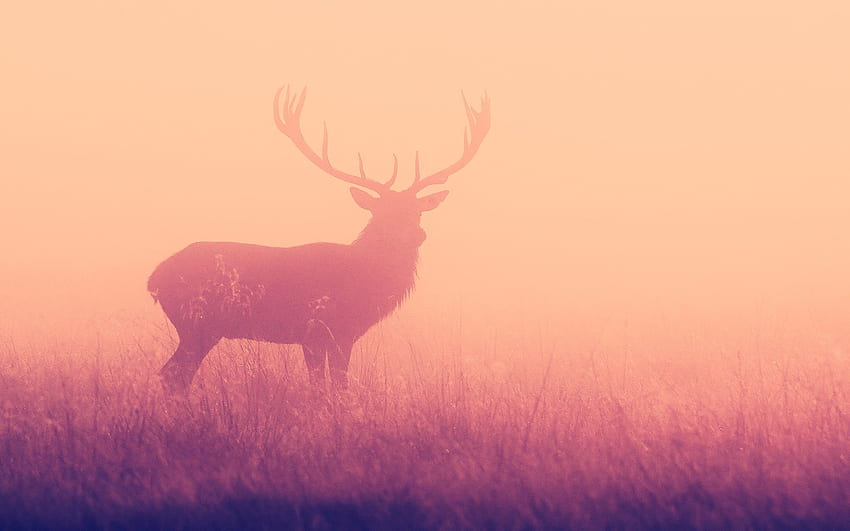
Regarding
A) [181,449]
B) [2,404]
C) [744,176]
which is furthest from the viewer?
[744,176]

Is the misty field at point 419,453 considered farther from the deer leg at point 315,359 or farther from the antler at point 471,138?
the antler at point 471,138

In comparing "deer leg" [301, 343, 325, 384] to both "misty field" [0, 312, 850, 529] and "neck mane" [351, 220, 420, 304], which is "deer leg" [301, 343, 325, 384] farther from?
"neck mane" [351, 220, 420, 304]

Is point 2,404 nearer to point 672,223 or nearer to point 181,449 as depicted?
point 181,449

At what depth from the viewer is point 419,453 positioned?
4.58 m

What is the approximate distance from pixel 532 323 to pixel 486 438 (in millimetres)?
5950

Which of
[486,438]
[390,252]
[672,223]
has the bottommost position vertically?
[672,223]

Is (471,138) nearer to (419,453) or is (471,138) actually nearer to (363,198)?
(363,198)

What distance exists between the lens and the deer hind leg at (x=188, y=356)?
21.2ft

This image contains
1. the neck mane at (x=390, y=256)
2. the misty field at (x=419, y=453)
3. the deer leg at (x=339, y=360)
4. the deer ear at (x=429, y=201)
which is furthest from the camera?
the deer ear at (x=429, y=201)

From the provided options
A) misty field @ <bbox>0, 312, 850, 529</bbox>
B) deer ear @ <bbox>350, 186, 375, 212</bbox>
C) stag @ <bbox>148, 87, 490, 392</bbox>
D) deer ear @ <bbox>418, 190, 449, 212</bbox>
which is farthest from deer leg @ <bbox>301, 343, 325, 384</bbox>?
deer ear @ <bbox>418, 190, 449, 212</bbox>

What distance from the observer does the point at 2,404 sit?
5312 millimetres

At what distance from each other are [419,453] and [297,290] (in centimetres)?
243

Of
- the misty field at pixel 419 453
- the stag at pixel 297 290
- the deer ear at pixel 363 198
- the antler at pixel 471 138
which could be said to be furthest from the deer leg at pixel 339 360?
the antler at pixel 471 138

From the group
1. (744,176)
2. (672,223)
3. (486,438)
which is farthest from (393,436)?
(744,176)
